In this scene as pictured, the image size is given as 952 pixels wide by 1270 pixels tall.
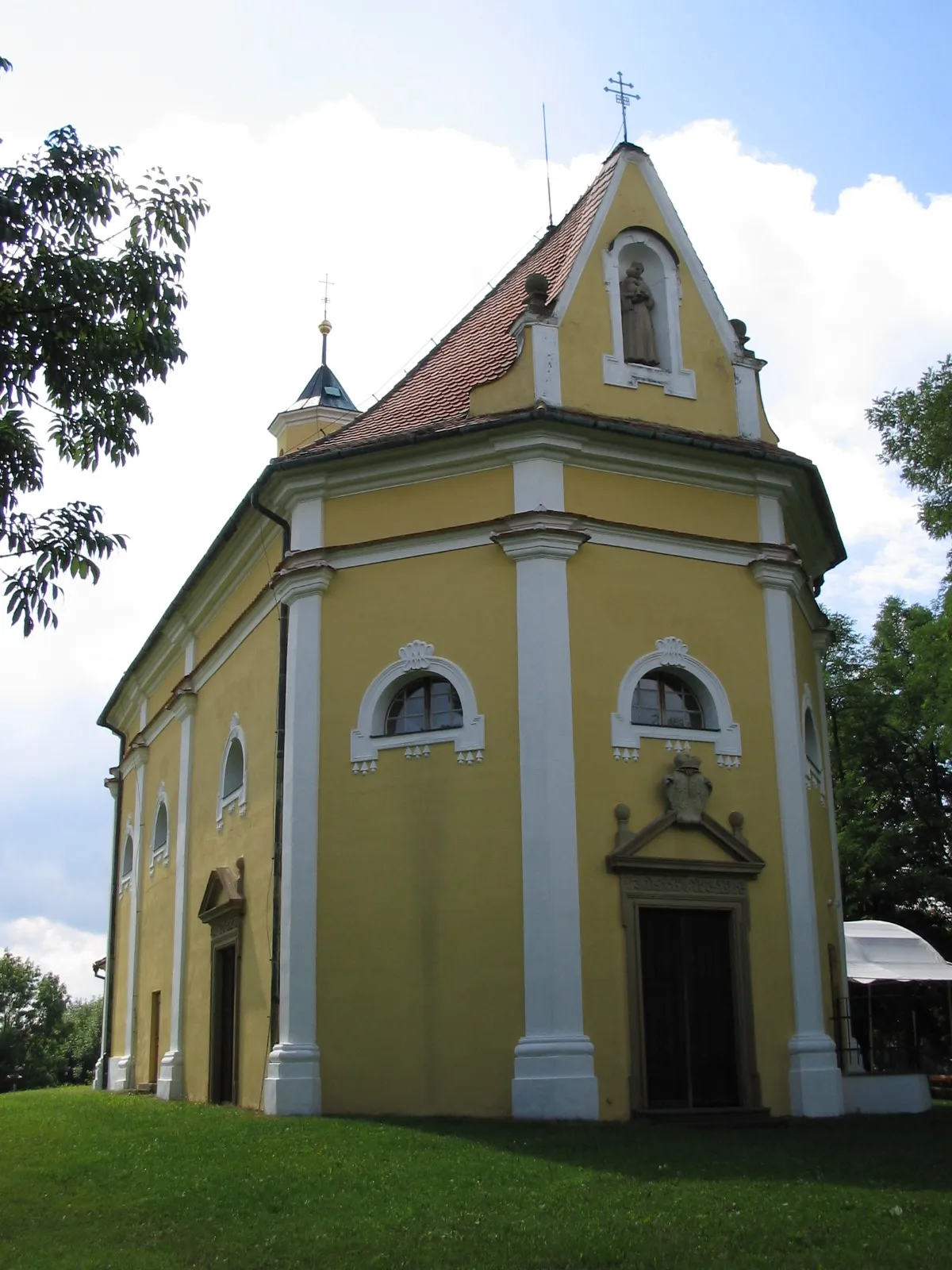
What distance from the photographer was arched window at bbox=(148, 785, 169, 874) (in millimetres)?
25750

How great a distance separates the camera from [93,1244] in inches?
368

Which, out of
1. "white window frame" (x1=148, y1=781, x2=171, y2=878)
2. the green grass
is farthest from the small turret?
the green grass

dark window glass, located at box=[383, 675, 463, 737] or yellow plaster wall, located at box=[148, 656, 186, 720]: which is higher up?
yellow plaster wall, located at box=[148, 656, 186, 720]

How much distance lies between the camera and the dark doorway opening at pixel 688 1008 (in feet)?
50.5

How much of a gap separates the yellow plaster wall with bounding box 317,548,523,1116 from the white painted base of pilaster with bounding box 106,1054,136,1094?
11967mm

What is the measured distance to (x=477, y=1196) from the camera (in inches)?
405

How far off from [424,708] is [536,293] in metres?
5.44

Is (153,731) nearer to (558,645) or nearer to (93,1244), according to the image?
(558,645)

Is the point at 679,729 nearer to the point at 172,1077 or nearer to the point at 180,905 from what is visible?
the point at 180,905

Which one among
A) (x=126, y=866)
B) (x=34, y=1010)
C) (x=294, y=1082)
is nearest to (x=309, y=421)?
(x=126, y=866)

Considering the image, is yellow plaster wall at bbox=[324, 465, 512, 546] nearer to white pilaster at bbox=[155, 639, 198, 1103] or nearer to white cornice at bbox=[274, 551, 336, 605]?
white cornice at bbox=[274, 551, 336, 605]

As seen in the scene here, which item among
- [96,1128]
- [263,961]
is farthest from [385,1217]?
[263,961]

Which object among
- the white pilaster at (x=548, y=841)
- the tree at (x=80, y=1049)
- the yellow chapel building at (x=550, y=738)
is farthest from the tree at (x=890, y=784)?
the tree at (x=80, y=1049)

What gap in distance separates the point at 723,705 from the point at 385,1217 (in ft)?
28.6
